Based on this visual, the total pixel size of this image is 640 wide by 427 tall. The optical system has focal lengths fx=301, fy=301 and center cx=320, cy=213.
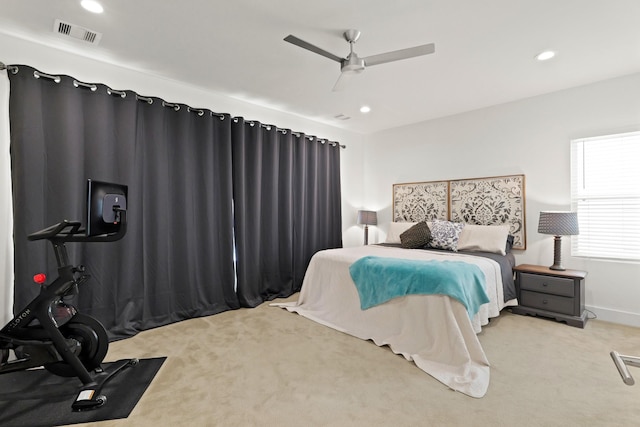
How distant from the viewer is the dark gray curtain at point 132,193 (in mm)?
2441

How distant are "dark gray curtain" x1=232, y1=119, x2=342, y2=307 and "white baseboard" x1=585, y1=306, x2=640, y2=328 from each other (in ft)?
10.8

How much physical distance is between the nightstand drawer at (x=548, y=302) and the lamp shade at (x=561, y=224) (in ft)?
2.24

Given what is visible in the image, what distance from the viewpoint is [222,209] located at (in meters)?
3.62

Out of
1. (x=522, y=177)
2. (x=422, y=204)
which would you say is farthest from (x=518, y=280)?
(x=422, y=204)

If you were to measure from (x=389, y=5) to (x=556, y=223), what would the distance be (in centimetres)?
286

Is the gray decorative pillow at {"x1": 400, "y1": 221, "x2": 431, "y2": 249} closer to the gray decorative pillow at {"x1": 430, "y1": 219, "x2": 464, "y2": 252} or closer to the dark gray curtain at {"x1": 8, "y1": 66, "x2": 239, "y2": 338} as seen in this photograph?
the gray decorative pillow at {"x1": 430, "y1": 219, "x2": 464, "y2": 252}

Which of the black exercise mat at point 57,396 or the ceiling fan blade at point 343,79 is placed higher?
the ceiling fan blade at point 343,79

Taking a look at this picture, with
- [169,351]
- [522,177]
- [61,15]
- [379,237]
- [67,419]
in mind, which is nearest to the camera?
[67,419]

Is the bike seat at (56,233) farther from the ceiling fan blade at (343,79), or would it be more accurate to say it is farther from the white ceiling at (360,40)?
the ceiling fan blade at (343,79)

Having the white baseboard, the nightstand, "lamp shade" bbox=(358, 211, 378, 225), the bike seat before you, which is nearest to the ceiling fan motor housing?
the bike seat

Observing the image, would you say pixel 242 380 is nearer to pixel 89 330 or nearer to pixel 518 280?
pixel 89 330

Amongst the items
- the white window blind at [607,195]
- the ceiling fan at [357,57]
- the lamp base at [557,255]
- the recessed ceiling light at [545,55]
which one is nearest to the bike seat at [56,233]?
the ceiling fan at [357,57]

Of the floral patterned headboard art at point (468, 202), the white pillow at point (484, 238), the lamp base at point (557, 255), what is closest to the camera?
the lamp base at point (557, 255)

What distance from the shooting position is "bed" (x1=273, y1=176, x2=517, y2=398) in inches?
88.2
